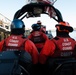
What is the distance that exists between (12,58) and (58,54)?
1.13m

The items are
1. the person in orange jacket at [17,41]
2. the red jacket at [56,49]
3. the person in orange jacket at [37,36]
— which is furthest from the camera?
the person in orange jacket at [37,36]

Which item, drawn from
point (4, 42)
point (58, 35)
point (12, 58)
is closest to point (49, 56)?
point (58, 35)

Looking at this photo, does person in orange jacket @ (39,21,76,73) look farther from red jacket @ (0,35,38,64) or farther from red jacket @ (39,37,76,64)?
red jacket @ (0,35,38,64)

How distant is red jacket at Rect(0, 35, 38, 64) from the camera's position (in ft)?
13.6

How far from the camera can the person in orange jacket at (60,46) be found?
4066 millimetres

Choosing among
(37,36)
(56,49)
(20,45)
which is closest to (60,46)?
(56,49)

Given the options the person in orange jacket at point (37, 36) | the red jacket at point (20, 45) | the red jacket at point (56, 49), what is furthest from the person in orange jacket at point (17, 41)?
the person in orange jacket at point (37, 36)

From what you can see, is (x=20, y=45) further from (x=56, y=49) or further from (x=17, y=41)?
A: (x=56, y=49)

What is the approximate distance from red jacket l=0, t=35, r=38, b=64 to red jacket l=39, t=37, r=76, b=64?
106 mm

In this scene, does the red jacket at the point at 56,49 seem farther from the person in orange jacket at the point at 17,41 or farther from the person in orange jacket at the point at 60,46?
the person in orange jacket at the point at 17,41

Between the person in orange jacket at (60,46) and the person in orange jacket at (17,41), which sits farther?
the person in orange jacket at (17,41)

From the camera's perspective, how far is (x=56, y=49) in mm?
4121

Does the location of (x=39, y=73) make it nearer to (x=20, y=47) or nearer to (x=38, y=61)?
(x=38, y=61)

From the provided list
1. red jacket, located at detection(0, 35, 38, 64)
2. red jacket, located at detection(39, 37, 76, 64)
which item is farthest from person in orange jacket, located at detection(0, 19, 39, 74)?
red jacket, located at detection(39, 37, 76, 64)
